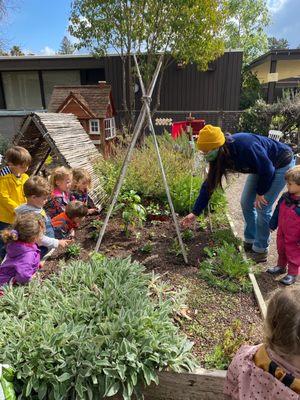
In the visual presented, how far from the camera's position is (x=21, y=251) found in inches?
108

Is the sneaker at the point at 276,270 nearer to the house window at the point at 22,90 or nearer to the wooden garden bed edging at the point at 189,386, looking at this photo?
the wooden garden bed edging at the point at 189,386

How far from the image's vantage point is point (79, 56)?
13562 millimetres

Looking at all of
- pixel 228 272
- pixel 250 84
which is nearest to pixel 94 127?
pixel 228 272

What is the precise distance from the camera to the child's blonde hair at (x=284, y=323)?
120 centimetres

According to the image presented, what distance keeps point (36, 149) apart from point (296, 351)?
464 centimetres

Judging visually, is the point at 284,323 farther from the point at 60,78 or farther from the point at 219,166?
the point at 60,78

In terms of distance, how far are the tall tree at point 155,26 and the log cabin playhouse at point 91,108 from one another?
2.22 m

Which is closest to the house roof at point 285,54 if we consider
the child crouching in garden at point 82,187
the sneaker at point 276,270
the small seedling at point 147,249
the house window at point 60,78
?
the house window at point 60,78

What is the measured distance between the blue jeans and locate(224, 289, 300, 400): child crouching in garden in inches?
101

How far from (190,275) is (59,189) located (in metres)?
1.89

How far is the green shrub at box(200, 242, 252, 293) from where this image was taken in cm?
299

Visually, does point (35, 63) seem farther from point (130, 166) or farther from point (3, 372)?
point (3, 372)

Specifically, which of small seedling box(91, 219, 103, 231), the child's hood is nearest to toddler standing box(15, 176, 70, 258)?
the child's hood

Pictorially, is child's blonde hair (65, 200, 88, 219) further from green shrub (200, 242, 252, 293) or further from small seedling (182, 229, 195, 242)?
green shrub (200, 242, 252, 293)
